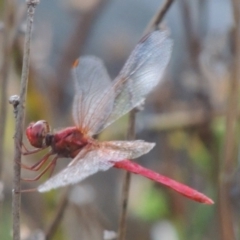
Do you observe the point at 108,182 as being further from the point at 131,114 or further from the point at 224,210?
the point at 131,114

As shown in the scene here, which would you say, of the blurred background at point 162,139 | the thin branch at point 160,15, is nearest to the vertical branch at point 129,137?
the thin branch at point 160,15

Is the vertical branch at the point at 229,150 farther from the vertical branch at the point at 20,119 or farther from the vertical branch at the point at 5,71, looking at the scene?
the vertical branch at the point at 20,119

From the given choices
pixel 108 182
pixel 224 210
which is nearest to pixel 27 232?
pixel 224 210

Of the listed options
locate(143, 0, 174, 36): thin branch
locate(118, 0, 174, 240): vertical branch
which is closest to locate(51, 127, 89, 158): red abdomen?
locate(118, 0, 174, 240): vertical branch

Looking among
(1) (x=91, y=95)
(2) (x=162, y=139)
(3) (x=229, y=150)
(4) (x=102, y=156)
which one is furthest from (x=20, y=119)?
(2) (x=162, y=139)

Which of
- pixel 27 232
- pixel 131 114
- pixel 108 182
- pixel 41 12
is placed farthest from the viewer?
pixel 41 12

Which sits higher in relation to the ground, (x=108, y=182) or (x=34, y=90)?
(x=34, y=90)

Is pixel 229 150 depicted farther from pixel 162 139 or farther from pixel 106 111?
pixel 162 139

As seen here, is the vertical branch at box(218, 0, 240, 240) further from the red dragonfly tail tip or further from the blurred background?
the red dragonfly tail tip
